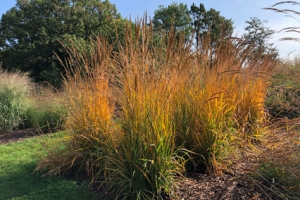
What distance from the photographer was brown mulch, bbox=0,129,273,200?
3104 mm

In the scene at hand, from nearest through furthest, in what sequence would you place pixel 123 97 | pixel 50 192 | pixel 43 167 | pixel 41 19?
pixel 123 97, pixel 50 192, pixel 43 167, pixel 41 19

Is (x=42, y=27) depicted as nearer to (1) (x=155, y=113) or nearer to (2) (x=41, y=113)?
(2) (x=41, y=113)

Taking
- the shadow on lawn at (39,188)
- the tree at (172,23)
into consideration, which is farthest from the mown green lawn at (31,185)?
the tree at (172,23)

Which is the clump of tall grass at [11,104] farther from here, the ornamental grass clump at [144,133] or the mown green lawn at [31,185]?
the ornamental grass clump at [144,133]

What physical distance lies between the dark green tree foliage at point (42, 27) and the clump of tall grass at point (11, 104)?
41.3 feet

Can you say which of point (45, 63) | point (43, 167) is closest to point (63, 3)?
point (45, 63)

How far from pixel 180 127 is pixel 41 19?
2496 centimetres

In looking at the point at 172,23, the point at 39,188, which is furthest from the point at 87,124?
the point at 172,23

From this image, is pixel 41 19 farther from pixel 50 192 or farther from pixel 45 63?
pixel 50 192

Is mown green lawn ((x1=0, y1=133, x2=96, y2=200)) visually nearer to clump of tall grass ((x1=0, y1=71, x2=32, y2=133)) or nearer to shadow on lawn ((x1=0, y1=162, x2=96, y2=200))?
shadow on lawn ((x1=0, y1=162, x2=96, y2=200))

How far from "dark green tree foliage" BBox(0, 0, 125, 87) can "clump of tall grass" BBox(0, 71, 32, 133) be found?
1258cm

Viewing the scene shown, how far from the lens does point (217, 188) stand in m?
3.30

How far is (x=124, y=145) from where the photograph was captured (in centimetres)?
326

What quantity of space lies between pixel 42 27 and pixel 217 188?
24.3 metres
